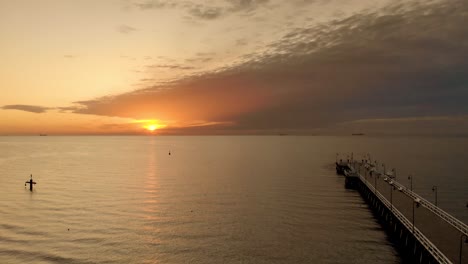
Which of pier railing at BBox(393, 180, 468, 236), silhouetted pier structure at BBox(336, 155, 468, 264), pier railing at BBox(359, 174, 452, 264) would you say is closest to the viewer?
pier railing at BBox(359, 174, 452, 264)

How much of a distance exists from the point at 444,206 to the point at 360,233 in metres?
25.7

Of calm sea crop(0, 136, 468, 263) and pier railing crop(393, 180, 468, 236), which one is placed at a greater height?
pier railing crop(393, 180, 468, 236)

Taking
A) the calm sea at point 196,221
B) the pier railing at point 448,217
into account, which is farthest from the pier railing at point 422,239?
the calm sea at point 196,221

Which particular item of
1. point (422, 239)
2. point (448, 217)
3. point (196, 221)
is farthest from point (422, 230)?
point (196, 221)

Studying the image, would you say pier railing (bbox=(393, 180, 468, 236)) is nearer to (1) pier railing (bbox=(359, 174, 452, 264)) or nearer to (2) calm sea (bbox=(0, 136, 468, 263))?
(1) pier railing (bbox=(359, 174, 452, 264))

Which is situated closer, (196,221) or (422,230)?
(422,230)

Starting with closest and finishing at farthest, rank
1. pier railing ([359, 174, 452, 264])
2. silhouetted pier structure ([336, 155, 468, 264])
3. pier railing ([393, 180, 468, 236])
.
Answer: pier railing ([359, 174, 452, 264]) → silhouetted pier structure ([336, 155, 468, 264]) → pier railing ([393, 180, 468, 236])

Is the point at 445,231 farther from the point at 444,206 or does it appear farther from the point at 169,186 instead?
the point at 169,186

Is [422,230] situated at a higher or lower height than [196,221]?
higher

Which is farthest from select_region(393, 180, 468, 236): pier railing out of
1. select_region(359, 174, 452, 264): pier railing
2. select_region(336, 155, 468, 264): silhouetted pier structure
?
select_region(359, 174, 452, 264): pier railing

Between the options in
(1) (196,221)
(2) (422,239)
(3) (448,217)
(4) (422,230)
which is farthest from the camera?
(1) (196,221)

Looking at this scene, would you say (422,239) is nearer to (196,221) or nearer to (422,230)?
(422,230)

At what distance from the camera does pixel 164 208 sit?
63.3 metres

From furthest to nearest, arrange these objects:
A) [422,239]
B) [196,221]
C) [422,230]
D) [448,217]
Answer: [196,221]
[448,217]
[422,230]
[422,239]
